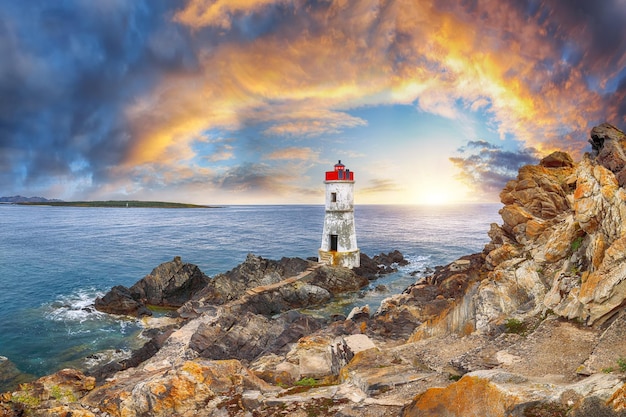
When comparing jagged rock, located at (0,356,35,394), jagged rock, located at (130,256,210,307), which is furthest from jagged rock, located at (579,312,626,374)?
jagged rock, located at (130,256,210,307)

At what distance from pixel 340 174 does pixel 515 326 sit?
2717 centimetres

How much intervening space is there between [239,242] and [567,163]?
61543 millimetres

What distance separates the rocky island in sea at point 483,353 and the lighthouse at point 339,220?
1740 centimetres

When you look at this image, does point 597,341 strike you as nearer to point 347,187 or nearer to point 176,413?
point 176,413

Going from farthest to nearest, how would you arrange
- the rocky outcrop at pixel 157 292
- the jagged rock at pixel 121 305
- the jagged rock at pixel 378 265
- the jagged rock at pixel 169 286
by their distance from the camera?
the jagged rock at pixel 378 265
the jagged rock at pixel 169 286
the rocky outcrop at pixel 157 292
the jagged rock at pixel 121 305

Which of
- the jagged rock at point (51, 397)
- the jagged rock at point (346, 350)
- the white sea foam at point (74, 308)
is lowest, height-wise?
the white sea foam at point (74, 308)

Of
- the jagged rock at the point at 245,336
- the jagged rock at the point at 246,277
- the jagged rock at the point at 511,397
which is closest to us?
the jagged rock at the point at 511,397

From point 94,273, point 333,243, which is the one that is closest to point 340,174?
point 333,243

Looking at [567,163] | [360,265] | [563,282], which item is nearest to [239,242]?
[360,265]

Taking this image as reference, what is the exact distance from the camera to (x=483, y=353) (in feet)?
29.3

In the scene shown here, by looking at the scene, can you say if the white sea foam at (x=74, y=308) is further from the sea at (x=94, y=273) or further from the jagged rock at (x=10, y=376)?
the jagged rock at (x=10, y=376)

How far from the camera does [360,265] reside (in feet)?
131

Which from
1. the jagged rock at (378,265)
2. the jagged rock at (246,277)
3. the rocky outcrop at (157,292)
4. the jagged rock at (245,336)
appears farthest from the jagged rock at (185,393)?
the jagged rock at (378,265)

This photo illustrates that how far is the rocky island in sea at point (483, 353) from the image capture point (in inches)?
238
